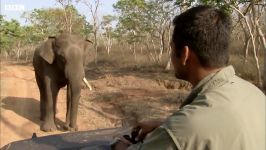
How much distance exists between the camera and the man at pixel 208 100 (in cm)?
149

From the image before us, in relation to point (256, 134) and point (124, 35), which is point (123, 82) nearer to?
point (256, 134)

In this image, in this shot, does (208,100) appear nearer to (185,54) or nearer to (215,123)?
(215,123)

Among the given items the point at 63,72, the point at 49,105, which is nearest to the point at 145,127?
the point at 63,72

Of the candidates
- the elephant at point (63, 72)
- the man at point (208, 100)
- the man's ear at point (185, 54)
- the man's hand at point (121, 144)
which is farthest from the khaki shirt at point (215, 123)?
the elephant at point (63, 72)

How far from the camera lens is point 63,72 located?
29.8 feet

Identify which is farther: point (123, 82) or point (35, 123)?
point (123, 82)

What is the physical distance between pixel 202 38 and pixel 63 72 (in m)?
7.54

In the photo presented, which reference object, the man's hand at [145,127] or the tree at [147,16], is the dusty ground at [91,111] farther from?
the tree at [147,16]

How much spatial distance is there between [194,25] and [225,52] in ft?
0.59

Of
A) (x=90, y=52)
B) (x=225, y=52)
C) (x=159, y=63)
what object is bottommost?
(x=159, y=63)

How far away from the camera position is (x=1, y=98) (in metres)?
13.3

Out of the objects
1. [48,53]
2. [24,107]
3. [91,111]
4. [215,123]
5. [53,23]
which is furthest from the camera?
[53,23]

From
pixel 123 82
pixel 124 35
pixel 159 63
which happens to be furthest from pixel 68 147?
pixel 124 35

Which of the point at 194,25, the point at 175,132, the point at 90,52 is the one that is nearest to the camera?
the point at 175,132
